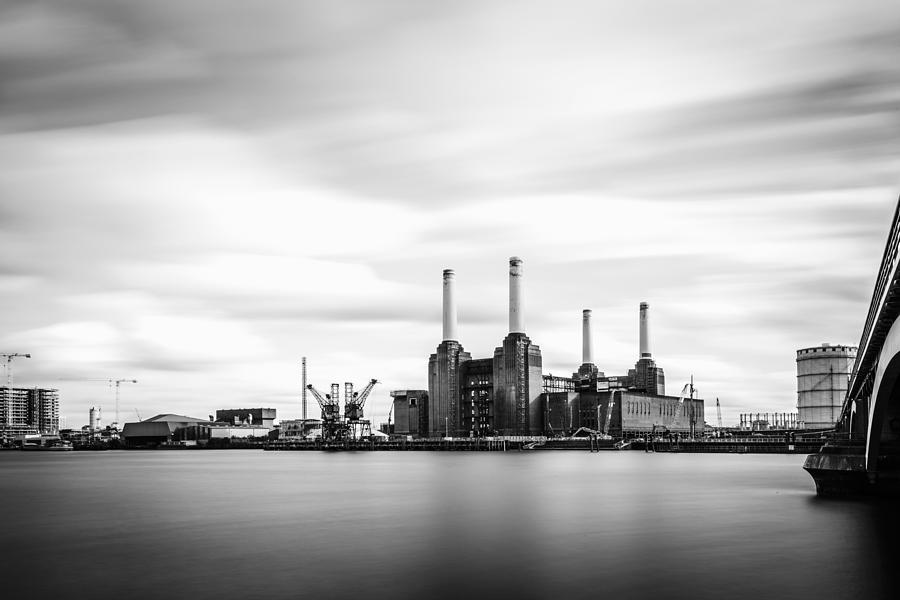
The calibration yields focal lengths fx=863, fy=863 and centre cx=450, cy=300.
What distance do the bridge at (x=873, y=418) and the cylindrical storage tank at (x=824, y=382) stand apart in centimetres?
9193

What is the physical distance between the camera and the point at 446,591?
28766 millimetres

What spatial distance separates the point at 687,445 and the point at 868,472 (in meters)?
125

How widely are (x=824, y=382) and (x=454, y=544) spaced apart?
119635mm

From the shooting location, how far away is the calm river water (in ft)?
96.3

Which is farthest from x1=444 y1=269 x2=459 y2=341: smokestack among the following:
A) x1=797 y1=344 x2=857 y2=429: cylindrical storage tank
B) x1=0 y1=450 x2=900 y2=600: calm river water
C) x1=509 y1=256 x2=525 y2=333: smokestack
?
x1=0 y1=450 x2=900 y2=600: calm river water

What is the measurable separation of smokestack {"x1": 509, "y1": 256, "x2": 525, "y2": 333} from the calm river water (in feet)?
327

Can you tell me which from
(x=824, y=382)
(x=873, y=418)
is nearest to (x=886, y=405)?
(x=873, y=418)

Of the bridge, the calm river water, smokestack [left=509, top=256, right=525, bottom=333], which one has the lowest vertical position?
the calm river water

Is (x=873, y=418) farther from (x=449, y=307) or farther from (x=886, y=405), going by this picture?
(x=449, y=307)

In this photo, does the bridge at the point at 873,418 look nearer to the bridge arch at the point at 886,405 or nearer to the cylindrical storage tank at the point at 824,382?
the bridge arch at the point at 886,405

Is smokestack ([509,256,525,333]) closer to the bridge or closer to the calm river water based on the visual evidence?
the calm river water

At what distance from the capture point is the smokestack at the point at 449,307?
179 m

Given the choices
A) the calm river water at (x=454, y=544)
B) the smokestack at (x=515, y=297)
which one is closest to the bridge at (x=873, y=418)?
the calm river water at (x=454, y=544)

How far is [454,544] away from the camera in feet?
131
